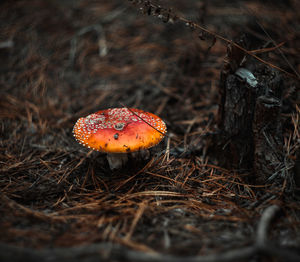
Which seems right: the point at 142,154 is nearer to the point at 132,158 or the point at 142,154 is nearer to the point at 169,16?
the point at 132,158

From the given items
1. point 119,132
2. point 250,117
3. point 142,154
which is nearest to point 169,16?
point 119,132

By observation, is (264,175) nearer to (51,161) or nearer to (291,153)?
(291,153)

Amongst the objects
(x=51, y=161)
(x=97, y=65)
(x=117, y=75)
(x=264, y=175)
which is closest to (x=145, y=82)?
(x=117, y=75)

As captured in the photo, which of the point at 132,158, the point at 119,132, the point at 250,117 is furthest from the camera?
the point at 132,158

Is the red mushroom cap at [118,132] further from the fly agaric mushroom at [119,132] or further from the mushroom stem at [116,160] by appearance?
the mushroom stem at [116,160]

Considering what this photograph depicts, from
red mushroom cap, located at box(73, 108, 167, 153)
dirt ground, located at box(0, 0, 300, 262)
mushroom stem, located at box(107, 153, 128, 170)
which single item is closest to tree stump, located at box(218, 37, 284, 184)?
dirt ground, located at box(0, 0, 300, 262)

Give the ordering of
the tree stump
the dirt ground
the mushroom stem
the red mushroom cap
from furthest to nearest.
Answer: the mushroom stem, the tree stump, the red mushroom cap, the dirt ground

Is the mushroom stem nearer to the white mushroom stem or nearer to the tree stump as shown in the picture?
the white mushroom stem
